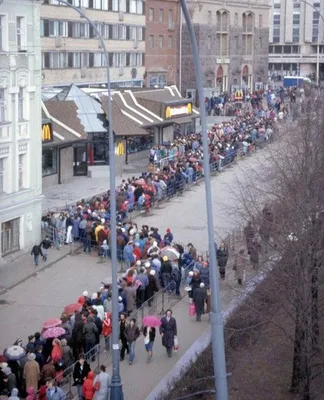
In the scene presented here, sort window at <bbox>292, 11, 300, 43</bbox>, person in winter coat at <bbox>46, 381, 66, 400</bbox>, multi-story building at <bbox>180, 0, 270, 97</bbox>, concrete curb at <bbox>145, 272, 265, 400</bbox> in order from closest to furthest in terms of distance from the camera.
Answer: person in winter coat at <bbox>46, 381, 66, 400</bbox> < concrete curb at <bbox>145, 272, 265, 400</bbox> < multi-story building at <bbox>180, 0, 270, 97</bbox> < window at <bbox>292, 11, 300, 43</bbox>

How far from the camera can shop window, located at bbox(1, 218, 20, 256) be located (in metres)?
31.4

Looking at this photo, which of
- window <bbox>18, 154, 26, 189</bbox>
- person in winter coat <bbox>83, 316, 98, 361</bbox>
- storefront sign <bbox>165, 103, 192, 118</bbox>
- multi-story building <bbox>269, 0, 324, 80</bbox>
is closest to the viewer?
person in winter coat <bbox>83, 316, 98, 361</bbox>

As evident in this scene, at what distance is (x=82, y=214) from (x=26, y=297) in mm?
6403

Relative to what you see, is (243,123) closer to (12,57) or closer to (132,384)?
(12,57)

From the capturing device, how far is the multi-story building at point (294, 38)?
126625 millimetres

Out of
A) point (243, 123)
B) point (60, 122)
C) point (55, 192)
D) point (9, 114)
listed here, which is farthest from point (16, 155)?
point (243, 123)

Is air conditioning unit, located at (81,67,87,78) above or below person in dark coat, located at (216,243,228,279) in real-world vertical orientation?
above

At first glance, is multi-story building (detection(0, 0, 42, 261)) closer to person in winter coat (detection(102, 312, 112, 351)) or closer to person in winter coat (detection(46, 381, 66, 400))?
person in winter coat (detection(102, 312, 112, 351))

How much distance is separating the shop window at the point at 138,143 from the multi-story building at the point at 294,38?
7153 centimetres

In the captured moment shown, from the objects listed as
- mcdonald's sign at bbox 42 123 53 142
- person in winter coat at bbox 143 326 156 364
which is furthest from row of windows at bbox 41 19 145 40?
person in winter coat at bbox 143 326 156 364

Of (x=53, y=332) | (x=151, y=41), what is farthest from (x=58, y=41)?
(x=53, y=332)

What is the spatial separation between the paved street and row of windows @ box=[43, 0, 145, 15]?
82.5 feet

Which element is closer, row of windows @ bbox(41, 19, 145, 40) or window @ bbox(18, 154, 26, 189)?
window @ bbox(18, 154, 26, 189)

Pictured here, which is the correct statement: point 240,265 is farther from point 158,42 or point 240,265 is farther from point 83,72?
point 158,42
